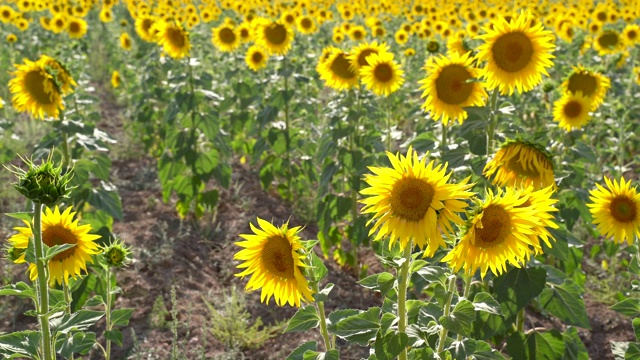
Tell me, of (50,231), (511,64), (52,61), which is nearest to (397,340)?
(50,231)

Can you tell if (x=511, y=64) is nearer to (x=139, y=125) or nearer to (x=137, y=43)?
(x=139, y=125)

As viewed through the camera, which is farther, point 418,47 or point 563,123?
point 418,47

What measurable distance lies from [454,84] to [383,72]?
1047 mm

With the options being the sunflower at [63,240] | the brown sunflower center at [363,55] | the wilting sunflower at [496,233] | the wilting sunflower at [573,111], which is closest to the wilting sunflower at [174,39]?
the brown sunflower center at [363,55]

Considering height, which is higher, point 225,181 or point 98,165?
point 98,165

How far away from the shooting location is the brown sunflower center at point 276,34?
5941mm

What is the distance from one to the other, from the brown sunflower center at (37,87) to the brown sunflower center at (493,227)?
2.96m

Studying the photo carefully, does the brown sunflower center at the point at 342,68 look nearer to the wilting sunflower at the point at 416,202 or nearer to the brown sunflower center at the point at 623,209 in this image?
the brown sunflower center at the point at 623,209

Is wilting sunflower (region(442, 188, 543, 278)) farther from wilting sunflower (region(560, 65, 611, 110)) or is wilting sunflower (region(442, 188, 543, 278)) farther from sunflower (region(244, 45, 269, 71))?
sunflower (region(244, 45, 269, 71))

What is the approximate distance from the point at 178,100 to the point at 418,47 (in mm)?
7285

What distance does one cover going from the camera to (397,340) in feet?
6.70

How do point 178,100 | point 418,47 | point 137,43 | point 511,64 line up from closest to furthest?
point 511,64 < point 178,100 < point 137,43 < point 418,47

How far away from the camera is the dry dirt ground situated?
3.85 m

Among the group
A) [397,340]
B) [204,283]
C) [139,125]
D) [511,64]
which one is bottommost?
[204,283]
